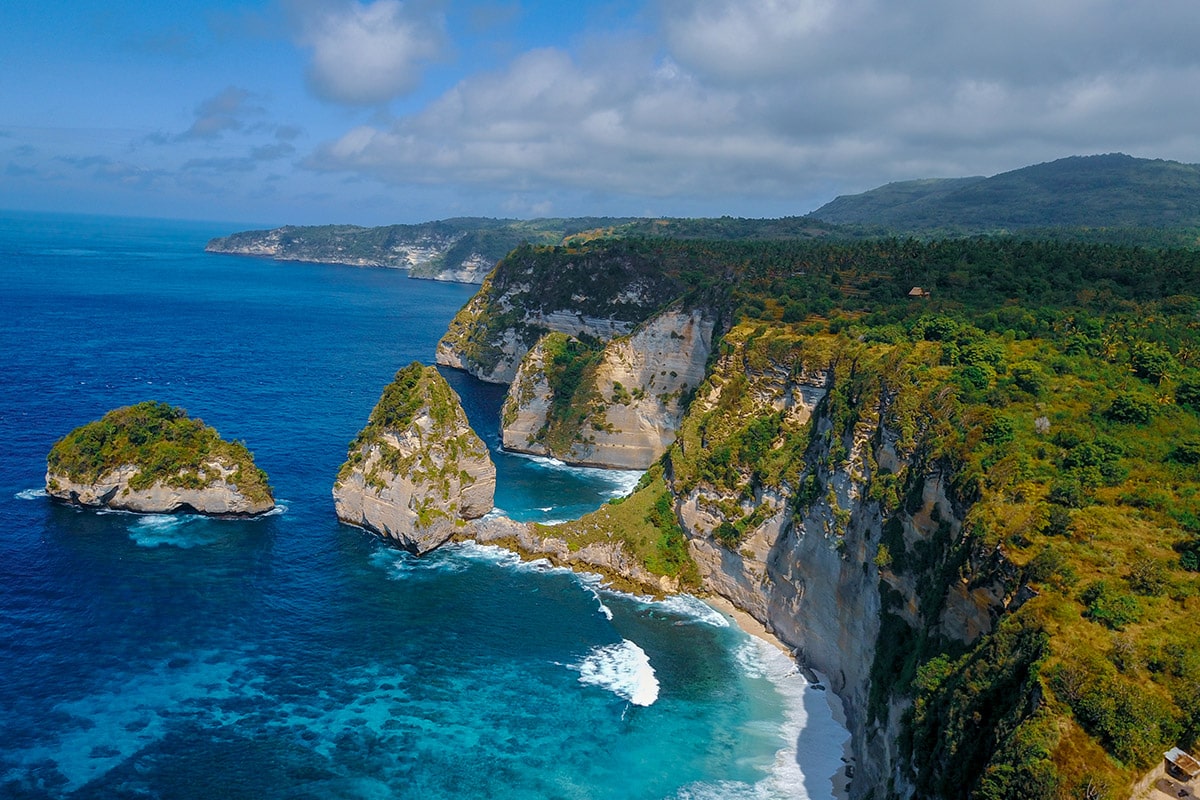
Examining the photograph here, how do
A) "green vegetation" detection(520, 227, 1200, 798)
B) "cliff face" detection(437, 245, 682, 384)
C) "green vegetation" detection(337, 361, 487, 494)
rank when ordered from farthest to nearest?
"cliff face" detection(437, 245, 682, 384)
"green vegetation" detection(337, 361, 487, 494)
"green vegetation" detection(520, 227, 1200, 798)

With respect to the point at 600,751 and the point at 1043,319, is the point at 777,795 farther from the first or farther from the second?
the point at 1043,319

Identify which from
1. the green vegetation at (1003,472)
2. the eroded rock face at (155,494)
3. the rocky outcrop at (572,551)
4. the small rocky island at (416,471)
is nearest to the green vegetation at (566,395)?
the green vegetation at (1003,472)

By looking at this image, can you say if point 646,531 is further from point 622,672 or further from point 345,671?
point 345,671

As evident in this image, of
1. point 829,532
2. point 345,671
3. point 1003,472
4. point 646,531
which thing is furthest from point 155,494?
point 1003,472

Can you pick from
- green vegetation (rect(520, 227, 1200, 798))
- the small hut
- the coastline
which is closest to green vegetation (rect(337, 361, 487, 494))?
the coastline

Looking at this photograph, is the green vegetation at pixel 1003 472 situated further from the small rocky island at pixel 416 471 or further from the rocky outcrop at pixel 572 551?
the small rocky island at pixel 416 471

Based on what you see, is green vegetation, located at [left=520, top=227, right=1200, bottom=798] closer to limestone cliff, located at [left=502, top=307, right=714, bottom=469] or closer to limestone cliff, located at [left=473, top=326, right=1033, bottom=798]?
limestone cliff, located at [left=473, top=326, right=1033, bottom=798]
